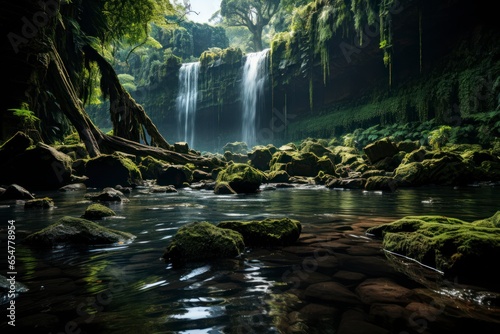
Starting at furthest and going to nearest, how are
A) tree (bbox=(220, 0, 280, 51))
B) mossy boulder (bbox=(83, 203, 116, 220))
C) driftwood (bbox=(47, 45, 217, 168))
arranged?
tree (bbox=(220, 0, 280, 51)), driftwood (bbox=(47, 45, 217, 168)), mossy boulder (bbox=(83, 203, 116, 220))

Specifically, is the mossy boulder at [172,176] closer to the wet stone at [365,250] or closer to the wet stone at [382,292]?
the wet stone at [365,250]

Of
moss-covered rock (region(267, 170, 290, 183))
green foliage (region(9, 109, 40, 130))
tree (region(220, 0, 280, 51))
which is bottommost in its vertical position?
moss-covered rock (region(267, 170, 290, 183))

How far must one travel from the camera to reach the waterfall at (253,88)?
3375cm

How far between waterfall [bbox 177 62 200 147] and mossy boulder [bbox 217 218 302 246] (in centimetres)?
3718

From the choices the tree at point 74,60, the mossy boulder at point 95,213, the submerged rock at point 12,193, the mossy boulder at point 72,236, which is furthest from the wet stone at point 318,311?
the tree at point 74,60

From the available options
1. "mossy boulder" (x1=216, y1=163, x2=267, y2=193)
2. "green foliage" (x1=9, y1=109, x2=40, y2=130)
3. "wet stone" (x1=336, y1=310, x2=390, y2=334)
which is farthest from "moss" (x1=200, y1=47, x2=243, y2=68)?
"wet stone" (x1=336, y1=310, x2=390, y2=334)

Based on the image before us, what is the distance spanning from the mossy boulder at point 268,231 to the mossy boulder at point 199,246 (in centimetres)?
38

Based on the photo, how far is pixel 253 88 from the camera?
3456 cm

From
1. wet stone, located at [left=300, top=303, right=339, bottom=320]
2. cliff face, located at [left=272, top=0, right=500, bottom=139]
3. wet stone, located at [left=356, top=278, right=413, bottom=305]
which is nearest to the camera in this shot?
wet stone, located at [left=300, top=303, right=339, bottom=320]

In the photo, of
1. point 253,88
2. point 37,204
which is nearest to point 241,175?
point 37,204

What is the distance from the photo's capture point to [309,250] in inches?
137

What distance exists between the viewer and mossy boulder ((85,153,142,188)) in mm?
12750

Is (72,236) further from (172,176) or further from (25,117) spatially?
(172,176)

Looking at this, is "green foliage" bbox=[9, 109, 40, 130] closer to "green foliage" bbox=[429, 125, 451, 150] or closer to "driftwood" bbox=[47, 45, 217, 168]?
"driftwood" bbox=[47, 45, 217, 168]
